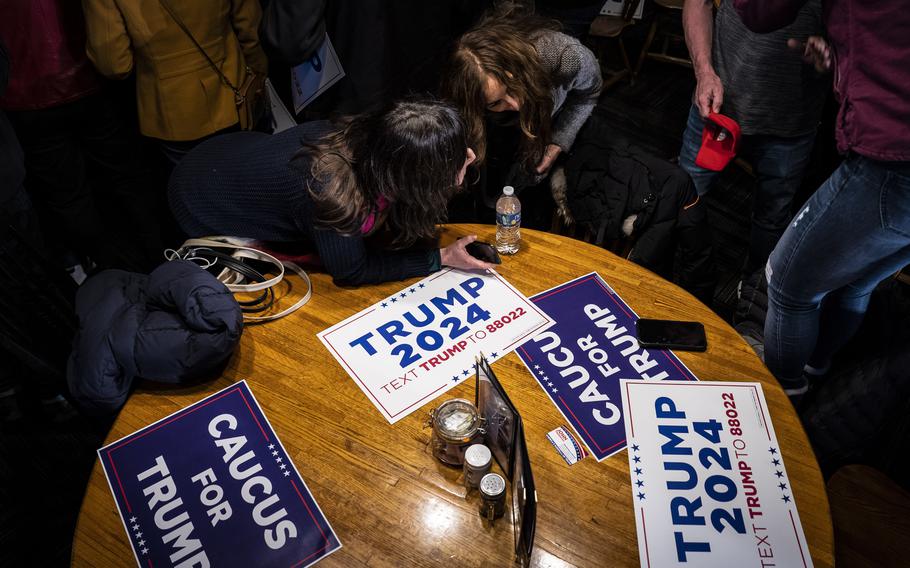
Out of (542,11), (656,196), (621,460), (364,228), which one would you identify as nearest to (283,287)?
(364,228)

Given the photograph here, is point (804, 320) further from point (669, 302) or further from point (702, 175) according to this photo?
point (702, 175)

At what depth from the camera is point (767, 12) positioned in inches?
62.6

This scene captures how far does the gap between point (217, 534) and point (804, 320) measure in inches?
63.9

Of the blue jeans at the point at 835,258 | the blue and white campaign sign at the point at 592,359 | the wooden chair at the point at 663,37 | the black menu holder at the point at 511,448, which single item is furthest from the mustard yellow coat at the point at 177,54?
the wooden chair at the point at 663,37

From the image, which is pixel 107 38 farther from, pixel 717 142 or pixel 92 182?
pixel 717 142

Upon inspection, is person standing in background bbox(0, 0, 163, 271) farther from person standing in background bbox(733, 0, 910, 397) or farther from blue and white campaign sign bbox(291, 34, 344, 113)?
person standing in background bbox(733, 0, 910, 397)

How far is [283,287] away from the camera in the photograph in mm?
1696

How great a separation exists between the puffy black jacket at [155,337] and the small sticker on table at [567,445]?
759 mm

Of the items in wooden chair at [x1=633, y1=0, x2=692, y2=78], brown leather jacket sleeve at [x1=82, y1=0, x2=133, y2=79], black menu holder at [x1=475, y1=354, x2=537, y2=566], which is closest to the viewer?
black menu holder at [x1=475, y1=354, x2=537, y2=566]

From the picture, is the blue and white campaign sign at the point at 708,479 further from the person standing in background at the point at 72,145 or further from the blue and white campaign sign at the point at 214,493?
the person standing in background at the point at 72,145

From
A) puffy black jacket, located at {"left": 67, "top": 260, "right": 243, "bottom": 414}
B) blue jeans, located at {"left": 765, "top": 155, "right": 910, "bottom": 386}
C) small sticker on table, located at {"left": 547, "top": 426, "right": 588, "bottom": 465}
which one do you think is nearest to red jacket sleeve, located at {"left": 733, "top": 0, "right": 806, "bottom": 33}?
blue jeans, located at {"left": 765, "top": 155, "right": 910, "bottom": 386}

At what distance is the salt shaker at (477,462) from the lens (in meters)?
1.21

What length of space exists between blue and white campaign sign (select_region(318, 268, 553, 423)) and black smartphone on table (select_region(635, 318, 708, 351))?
0.79 ft

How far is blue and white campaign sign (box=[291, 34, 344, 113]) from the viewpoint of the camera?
2.26m
